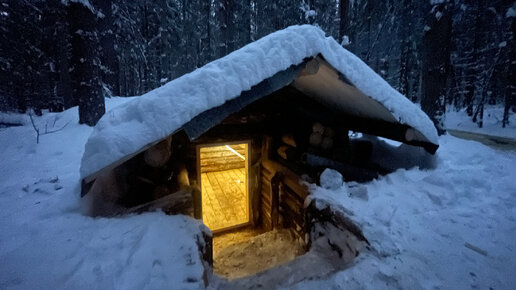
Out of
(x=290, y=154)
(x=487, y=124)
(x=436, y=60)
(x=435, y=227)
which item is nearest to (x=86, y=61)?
(x=290, y=154)

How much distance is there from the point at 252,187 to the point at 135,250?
455 cm

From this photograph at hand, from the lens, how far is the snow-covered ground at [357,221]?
74.9 inches

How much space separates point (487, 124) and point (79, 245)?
1851cm

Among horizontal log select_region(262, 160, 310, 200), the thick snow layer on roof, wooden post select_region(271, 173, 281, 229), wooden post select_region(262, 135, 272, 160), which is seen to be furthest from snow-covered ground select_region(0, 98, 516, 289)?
wooden post select_region(262, 135, 272, 160)

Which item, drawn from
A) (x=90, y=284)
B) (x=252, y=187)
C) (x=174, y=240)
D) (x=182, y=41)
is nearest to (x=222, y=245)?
(x=252, y=187)

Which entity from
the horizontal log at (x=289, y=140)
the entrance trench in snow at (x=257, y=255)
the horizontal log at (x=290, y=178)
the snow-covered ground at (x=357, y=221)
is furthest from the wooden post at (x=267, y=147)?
the snow-covered ground at (x=357, y=221)

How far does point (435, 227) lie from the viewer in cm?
264

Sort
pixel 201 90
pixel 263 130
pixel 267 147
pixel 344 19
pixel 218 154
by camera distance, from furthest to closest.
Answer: pixel 218 154 < pixel 344 19 < pixel 267 147 < pixel 263 130 < pixel 201 90

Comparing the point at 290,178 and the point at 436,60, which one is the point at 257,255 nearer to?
the point at 290,178

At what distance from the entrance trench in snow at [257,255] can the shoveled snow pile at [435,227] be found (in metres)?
1.78

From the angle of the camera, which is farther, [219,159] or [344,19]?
[219,159]

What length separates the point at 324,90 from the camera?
14.0 feet

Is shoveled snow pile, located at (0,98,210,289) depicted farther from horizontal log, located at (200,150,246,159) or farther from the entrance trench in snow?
horizontal log, located at (200,150,246,159)

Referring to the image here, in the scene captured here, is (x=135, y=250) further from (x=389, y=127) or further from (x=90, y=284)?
(x=389, y=127)
